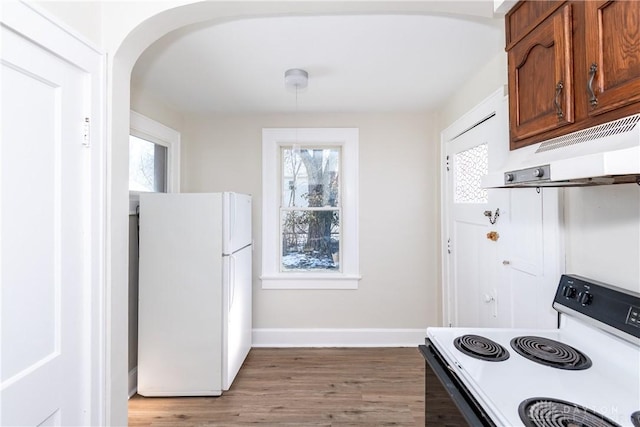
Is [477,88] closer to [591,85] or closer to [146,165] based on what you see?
[591,85]

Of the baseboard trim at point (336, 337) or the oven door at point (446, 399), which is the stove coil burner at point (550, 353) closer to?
the oven door at point (446, 399)

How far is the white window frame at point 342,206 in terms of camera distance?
3.10 metres

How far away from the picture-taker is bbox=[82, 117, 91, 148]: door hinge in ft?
3.76

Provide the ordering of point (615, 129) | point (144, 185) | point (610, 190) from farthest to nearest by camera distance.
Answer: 1. point (144, 185)
2. point (610, 190)
3. point (615, 129)

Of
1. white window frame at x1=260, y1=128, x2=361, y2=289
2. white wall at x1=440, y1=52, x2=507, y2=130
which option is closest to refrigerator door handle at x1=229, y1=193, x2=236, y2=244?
white window frame at x1=260, y1=128, x2=361, y2=289

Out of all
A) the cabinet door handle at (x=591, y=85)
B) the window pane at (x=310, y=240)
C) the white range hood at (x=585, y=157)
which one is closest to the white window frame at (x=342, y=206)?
the window pane at (x=310, y=240)

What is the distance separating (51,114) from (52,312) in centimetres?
66

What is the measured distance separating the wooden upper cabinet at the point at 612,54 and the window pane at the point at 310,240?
241cm

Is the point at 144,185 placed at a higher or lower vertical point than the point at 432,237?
higher

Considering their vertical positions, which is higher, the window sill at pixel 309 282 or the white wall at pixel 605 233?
the white wall at pixel 605 233

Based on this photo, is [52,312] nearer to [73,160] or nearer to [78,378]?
[78,378]

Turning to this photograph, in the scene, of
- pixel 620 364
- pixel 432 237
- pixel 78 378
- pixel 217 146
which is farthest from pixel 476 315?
pixel 217 146

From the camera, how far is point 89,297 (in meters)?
1.17

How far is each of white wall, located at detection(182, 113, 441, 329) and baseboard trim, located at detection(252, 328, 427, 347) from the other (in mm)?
58
